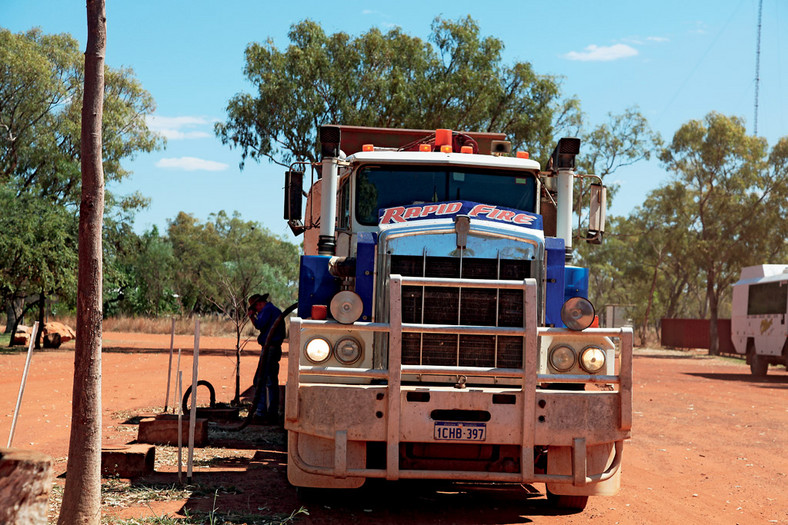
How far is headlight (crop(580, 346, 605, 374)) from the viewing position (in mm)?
7215

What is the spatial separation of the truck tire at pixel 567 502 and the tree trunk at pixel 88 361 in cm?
408

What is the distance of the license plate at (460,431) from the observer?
684 centimetres

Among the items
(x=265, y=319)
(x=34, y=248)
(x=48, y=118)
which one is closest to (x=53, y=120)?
(x=48, y=118)

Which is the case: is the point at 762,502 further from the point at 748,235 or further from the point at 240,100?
the point at 748,235

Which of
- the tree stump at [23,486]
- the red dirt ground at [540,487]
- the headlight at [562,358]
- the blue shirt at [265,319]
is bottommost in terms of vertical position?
the red dirt ground at [540,487]

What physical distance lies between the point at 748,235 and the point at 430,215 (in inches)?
1768

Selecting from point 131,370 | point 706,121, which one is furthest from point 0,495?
point 706,121

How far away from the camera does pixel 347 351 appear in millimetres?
7191

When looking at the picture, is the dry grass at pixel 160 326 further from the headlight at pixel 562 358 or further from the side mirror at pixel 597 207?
the headlight at pixel 562 358

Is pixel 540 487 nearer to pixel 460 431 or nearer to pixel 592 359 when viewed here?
pixel 592 359

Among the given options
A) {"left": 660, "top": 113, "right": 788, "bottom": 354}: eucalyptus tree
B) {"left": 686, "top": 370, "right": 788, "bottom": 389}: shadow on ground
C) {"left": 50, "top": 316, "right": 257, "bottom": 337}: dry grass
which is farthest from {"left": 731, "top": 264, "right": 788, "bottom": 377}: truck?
{"left": 50, "top": 316, "right": 257, "bottom": 337}: dry grass

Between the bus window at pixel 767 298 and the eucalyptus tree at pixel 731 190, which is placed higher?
the eucalyptus tree at pixel 731 190

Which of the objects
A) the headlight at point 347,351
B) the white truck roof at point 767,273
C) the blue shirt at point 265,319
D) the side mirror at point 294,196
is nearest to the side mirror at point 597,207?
the side mirror at point 294,196

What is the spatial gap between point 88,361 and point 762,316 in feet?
86.4
